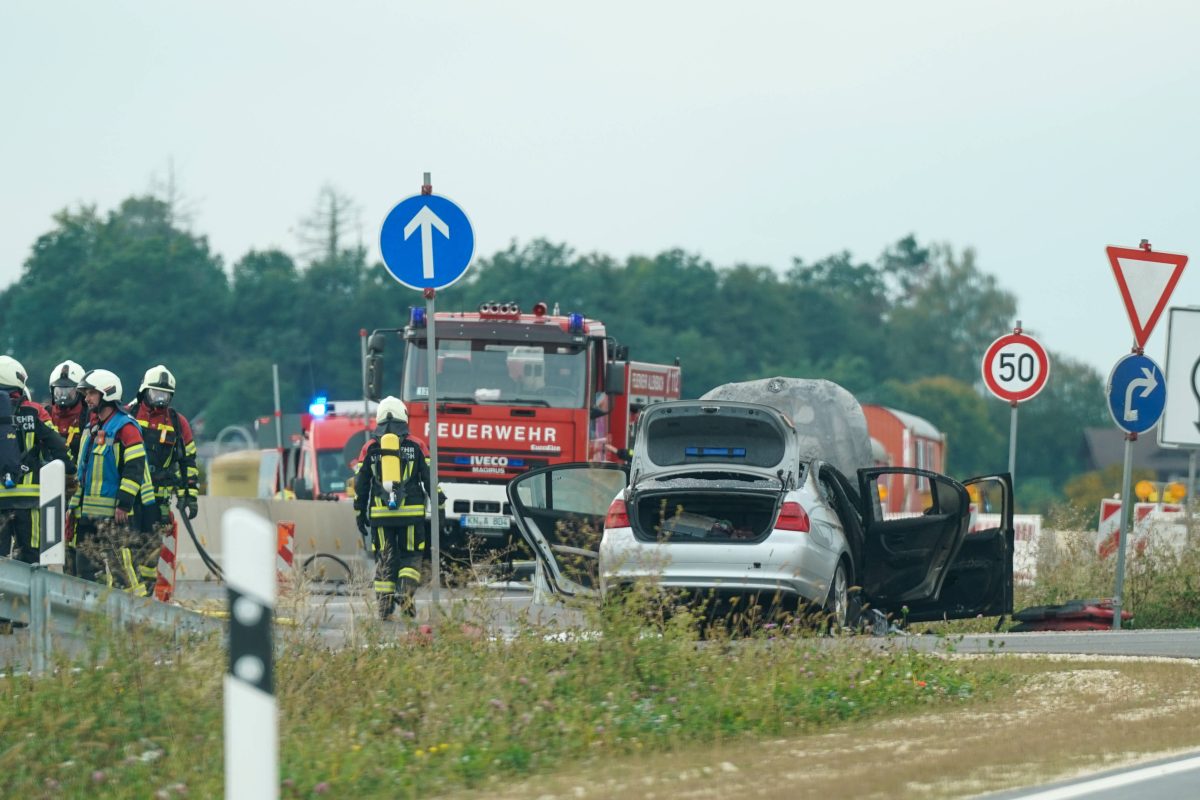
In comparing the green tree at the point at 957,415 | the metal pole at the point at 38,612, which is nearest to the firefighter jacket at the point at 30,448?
the metal pole at the point at 38,612

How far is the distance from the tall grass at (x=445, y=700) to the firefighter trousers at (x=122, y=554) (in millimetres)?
3277

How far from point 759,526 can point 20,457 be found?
5117 mm

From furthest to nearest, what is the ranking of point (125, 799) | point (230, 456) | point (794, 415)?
point (230, 456), point (794, 415), point (125, 799)

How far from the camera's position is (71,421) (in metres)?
15.6

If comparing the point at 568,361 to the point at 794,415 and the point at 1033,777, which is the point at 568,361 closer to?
the point at 794,415

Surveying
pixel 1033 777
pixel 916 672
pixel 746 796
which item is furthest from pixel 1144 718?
pixel 746 796

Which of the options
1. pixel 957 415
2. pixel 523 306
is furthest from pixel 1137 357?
pixel 957 415

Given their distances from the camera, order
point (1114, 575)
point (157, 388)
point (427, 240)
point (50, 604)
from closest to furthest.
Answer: point (50, 604) < point (427, 240) < point (157, 388) < point (1114, 575)

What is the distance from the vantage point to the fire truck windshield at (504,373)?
74.3 feet

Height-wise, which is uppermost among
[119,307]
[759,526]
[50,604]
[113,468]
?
[119,307]

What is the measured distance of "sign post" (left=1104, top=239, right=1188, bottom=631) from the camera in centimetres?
1503

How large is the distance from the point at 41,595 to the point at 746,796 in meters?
4.13

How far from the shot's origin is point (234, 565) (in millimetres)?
4953

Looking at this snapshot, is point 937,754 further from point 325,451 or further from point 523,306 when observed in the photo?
point 523,306
